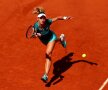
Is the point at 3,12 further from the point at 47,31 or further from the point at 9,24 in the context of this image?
the point at 47,31

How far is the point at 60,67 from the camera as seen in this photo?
13.1 metres

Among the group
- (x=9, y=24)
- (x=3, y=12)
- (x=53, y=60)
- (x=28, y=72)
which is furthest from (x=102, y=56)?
(x=3, y=12)

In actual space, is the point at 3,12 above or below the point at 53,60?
above

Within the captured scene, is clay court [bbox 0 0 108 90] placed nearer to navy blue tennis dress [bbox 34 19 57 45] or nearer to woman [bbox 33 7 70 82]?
woman [bbox 33 7 70 82]

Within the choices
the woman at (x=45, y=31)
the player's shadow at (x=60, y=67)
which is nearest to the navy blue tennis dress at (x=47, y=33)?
the woman at (x=45, y=31)

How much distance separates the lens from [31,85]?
12.3m

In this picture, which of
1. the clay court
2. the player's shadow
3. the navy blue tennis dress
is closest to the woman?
the navy blue tennis dress

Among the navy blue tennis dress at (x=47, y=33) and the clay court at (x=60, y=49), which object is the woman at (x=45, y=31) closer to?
the navy blue tennis dress at (x=47, y=33)

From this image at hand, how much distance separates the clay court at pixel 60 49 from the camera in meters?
12.3

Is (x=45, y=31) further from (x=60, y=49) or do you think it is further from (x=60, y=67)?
(x=60, y=49)

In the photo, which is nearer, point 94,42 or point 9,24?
point 94,42

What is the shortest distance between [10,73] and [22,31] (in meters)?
3.10

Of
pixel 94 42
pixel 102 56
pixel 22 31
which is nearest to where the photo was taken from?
pixel 102 56

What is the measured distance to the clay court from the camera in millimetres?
12344
